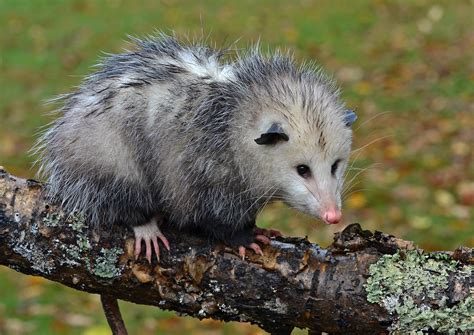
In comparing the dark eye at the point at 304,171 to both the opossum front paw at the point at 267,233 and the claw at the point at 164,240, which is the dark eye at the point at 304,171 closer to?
the opossum front paw at the point at 267,233

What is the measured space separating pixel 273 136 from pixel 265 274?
0.36 m

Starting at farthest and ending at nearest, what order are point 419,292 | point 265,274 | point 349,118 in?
point 349,118 → point 265,274 → point 419,292

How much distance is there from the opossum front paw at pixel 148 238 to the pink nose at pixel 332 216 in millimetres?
409

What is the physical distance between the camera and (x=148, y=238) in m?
2.12

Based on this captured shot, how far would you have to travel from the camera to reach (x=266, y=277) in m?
1.99

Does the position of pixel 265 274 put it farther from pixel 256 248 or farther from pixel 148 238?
pixel 148 238

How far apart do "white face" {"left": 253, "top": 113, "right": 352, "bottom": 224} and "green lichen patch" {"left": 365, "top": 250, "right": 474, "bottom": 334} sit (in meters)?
0.27

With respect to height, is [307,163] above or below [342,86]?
below

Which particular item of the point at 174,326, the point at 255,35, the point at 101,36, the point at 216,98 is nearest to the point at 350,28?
the point at 255,35

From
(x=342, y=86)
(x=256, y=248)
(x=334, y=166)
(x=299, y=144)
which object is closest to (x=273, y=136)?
(x=299, y=144)

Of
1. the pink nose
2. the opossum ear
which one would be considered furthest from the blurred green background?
the pink nose

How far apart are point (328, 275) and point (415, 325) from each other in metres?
0.23

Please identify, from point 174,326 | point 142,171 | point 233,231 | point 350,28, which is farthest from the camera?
point 350,28

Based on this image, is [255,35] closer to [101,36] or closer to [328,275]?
[101,36]
